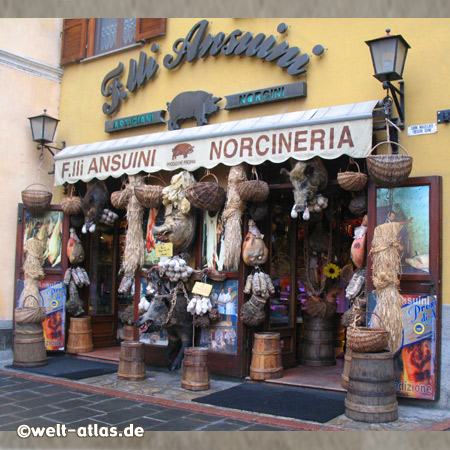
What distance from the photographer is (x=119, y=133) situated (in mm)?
8773

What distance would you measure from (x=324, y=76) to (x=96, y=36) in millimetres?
4613

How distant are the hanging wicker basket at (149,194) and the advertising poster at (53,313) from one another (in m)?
Answer: 2.32

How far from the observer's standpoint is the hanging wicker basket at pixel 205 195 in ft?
22.8

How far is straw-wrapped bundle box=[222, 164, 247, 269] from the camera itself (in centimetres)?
689

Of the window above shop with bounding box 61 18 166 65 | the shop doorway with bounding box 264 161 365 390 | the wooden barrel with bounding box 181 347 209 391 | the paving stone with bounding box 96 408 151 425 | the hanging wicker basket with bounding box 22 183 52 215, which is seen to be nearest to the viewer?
the paving stone with bounding box 96 408 151 425

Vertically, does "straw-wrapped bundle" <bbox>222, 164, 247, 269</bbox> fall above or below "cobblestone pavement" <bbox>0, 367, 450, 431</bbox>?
above

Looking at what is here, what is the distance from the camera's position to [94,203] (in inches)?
328

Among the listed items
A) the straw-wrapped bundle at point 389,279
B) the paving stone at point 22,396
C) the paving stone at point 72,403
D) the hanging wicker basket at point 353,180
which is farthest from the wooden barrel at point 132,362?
the hanging wicker basket at point 353,180

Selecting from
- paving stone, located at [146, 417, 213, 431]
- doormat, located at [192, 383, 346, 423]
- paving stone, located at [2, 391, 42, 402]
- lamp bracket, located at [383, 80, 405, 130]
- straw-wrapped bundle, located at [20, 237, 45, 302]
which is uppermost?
lamp bracket, located at [383, 80, 405, 130]

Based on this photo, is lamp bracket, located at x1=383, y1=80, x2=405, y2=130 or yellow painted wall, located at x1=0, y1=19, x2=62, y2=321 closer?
lamp bracket, located at x1=383, y1=80, x2=405, y2=130

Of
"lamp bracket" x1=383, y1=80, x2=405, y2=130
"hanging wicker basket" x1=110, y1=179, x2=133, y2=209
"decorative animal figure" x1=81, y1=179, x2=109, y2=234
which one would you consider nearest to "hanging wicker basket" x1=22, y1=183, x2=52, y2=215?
"decorative animal figure" x1=81, y1=179, x2=109, y2=234

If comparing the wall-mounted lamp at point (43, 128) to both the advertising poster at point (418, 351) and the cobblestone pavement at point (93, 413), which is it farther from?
the advertising poster at point (418, 351)

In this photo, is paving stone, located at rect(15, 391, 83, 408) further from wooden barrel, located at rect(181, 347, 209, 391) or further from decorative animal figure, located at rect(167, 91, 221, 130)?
decorative animal figure, located at rect(167, 91, 221, 130)

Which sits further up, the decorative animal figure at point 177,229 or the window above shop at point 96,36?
the window above shop at point 96,36
